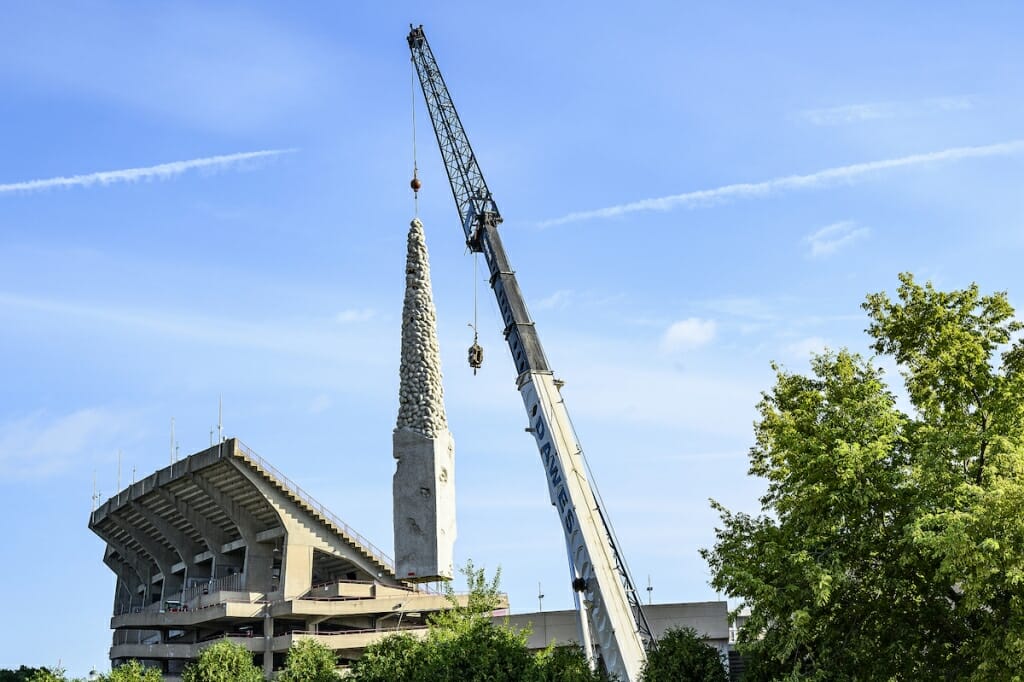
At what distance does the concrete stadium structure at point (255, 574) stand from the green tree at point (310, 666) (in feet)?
56.7

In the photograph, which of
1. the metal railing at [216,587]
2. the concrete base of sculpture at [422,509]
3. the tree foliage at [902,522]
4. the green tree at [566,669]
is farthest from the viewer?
the metal railing at [216,587]

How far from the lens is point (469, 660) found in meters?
44.8

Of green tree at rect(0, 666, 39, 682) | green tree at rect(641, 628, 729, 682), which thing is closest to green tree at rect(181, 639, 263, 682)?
green tree at rect(641, 628, 729, 682)

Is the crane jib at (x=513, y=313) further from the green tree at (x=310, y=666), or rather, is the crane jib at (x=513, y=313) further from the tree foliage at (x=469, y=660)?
the green tree at (x=310, y=666)

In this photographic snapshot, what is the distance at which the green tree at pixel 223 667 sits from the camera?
60.1 metres

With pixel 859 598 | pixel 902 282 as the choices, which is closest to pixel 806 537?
pixel 859 598

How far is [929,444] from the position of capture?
35.6 meters

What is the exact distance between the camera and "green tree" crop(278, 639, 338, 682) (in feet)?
187

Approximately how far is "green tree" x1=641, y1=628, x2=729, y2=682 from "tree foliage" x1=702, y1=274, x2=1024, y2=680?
185cm

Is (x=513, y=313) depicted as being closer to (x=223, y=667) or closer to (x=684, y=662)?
(x=684, y=662)

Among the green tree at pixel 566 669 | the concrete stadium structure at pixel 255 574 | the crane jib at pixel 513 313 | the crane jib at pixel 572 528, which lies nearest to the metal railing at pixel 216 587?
the concrete stadium structure at pixel 255 574

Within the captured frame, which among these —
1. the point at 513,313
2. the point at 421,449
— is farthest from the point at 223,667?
the point at 513,313

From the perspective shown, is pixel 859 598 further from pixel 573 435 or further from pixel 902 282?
pixel 573 435

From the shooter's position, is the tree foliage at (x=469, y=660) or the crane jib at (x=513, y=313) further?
the crane jib at (x=513, y=313)
